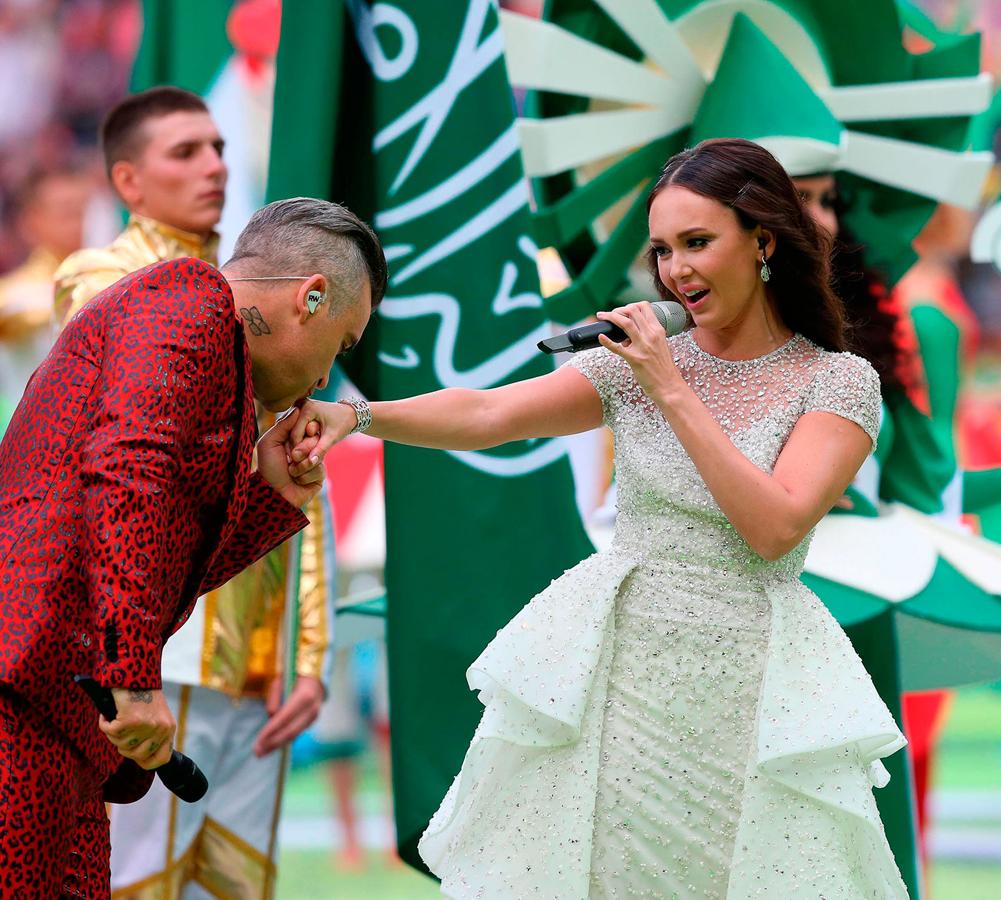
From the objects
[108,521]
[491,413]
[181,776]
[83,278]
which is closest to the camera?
[108,521]

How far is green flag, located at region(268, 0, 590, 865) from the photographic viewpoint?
3.14 meters

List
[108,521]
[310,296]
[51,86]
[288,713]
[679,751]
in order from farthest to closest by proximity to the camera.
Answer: [51,86] < [288,713] < [679,751] < [310,296] < [108,521]

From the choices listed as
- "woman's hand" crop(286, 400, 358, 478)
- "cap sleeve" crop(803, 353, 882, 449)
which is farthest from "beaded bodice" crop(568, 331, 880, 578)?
"woman's hand" crop(286, 400, 358, 478)

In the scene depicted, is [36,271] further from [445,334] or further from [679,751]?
[679,751]

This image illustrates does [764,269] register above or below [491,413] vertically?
above

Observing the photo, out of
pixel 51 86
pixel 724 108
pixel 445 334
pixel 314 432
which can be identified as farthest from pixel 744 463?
pixel 51 86

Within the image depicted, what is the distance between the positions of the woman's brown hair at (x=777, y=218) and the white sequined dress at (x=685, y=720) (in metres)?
0.08

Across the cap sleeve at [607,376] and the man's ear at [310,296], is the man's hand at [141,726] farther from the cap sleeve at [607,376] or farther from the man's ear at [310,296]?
the cap sleeve at [607,376]

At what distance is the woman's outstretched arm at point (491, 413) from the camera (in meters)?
2.13

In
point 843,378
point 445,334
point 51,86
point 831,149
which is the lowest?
point 445,334

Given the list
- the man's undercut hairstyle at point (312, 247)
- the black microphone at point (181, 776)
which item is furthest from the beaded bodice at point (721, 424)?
the black microphone at point (181, 776)

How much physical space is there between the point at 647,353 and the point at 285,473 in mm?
512

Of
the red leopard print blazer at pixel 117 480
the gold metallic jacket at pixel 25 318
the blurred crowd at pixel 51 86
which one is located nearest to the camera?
the red leopard print blazer at pixel 117 480

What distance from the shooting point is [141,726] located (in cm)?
151
